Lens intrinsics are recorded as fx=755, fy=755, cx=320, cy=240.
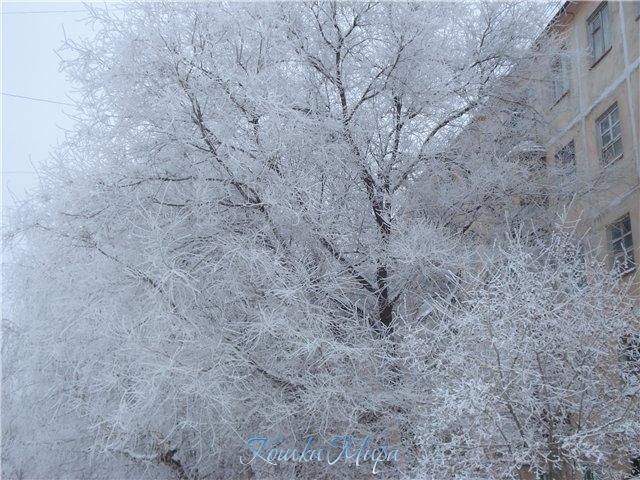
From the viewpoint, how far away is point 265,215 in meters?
10.4

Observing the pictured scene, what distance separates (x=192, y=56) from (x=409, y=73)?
3259 mm

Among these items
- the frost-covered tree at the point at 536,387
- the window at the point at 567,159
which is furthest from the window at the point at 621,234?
the frost-covered tree at the point at 536,387

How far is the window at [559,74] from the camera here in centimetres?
1363

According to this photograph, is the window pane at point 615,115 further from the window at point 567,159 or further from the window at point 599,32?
the window at point 599,32

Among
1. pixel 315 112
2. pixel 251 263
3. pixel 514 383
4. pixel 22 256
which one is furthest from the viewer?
pixel 22 256

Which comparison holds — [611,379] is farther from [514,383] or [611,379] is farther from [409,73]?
[409,73]

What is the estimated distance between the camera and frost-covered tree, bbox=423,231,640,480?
7727 mm

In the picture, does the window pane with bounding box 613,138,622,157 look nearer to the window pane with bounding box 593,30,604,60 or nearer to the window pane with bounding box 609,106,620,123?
the window pane with bounding box 609,106,620,123

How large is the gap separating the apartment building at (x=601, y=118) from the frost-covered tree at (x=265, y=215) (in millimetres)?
1388

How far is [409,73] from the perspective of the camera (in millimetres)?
11398

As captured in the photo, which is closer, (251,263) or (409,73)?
(251,263)

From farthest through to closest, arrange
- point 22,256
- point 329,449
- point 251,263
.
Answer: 1. point 22,256
2. point 329,449
3. point 251,263

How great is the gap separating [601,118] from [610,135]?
0.57m

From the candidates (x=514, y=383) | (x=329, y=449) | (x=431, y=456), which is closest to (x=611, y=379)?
(x=514, y=383)
